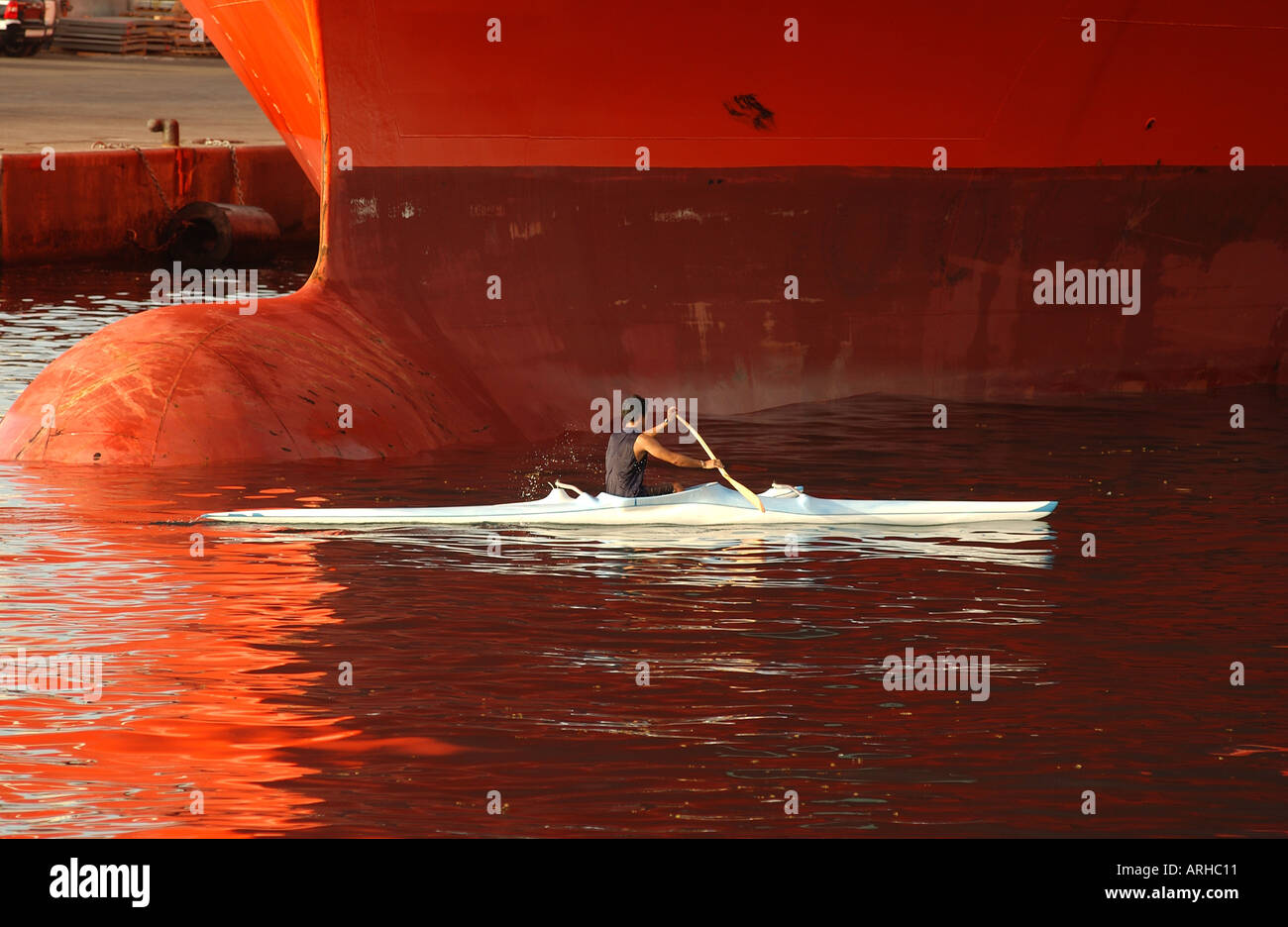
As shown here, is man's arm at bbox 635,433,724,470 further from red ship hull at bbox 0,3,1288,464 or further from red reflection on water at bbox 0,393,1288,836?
red ship hull at bbox 0,3,1288,464

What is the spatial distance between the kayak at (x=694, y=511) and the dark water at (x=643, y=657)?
0.57 ft

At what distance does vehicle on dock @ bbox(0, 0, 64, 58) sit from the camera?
49000mm

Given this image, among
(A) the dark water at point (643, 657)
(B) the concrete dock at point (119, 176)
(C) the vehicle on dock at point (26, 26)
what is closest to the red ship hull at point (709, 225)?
(A) the dark water at point (643, 657)

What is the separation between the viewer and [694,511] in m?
11.1

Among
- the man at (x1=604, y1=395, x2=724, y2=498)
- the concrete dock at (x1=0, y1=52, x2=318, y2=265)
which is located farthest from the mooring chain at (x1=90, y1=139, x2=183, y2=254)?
the man at (x1=604, y1=395, x2=724, y2=498)

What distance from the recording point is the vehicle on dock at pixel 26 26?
161 ft

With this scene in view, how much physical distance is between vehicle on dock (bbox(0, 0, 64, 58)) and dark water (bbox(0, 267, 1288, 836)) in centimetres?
4069

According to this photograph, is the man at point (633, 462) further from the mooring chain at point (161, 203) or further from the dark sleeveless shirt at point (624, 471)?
the mooring chain at point (161, 203)

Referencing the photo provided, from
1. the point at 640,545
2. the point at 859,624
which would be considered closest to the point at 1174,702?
the point at 859,624

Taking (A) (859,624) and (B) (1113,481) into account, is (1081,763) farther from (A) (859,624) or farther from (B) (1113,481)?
(B) (1113,481)

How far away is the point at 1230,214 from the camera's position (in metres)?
15.2

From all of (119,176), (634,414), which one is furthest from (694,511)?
(119,176)

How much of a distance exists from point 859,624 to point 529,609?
1534 mm

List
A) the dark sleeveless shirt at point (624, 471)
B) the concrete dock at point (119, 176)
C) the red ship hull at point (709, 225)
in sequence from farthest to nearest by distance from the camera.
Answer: the concrete dock at point (119, 176) → the red ship hull at point (709, 225) → the dark sleeveless shirt at point (624, 471)
